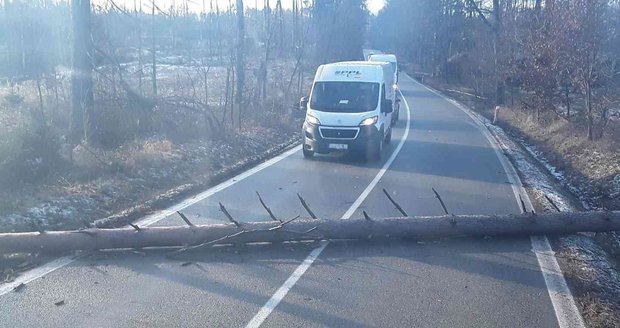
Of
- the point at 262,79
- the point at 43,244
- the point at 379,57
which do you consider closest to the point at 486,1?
the point at 379,57

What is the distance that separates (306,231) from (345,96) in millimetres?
9377

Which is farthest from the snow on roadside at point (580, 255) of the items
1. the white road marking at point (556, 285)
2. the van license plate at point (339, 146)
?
the van license plate at point (339, 146)

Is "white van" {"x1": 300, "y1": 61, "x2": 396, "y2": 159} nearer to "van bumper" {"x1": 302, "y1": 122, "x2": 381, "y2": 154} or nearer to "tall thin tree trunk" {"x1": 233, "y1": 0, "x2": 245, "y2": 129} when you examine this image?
"van bumper" {"x1": 302, "y1": 122, "x2": 381, "y2": 154}

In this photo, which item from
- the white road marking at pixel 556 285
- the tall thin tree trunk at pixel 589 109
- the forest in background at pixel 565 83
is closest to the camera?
the white road marking at pixel 556 285

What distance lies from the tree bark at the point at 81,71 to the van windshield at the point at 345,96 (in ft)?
18.7

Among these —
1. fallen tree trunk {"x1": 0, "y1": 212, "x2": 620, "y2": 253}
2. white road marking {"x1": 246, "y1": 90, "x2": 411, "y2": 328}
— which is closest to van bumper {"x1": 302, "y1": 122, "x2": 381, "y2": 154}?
white road marking {"x1": 246, "y1": 90, "x2": 411, "y2": 328}

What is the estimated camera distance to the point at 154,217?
10602mm

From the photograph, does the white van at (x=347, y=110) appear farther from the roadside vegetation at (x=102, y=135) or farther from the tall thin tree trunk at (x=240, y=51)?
the tall thin tree trunk at (x=240, y=51)

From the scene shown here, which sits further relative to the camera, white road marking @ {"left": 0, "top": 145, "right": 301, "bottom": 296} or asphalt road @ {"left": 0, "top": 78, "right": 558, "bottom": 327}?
white road marking @ {"left": 0, "top": 145, "right": 301, "bottom": 296}

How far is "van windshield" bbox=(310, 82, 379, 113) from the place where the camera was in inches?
704

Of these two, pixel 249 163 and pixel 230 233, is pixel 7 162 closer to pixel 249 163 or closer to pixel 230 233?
pixel 230 233

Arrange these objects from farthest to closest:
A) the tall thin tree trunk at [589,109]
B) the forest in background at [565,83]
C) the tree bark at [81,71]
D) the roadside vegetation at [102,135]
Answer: the tall thin tree trunk at [589,109], the forest in background at [565,83], the tree bark at [81,71], the roadside vegetation at [102,135]

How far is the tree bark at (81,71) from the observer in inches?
628

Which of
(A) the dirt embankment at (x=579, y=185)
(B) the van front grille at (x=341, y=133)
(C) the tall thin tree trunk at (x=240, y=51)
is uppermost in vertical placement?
(C) the tall thin tree trunk at (x=240, y=51)
